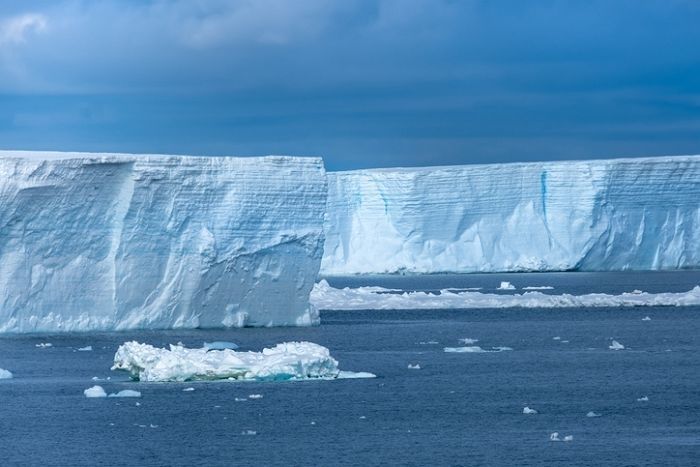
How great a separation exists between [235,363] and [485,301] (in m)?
17.2

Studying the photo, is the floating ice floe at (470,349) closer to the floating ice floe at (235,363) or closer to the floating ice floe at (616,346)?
the floating ice floe at (616,346)

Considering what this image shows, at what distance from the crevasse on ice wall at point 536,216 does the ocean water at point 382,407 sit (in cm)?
1587

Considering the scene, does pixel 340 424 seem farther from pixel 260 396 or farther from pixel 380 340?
pixel 380 340

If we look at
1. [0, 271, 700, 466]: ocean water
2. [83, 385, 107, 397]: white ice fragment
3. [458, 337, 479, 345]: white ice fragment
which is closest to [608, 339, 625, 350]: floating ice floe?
[0, 271, 700, 466]: ocean water

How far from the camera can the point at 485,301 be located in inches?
1304

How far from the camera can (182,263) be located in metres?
22.5

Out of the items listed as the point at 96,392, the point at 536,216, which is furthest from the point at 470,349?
the point at 536,216

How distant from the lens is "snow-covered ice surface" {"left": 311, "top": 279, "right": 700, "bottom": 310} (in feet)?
105

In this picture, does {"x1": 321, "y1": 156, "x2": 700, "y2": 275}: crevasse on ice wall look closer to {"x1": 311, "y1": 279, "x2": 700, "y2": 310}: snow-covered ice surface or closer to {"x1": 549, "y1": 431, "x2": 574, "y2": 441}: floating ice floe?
{"x1": 311, "y1": 279, "x2": 700, "y2": 310}: snow-covered ice surface

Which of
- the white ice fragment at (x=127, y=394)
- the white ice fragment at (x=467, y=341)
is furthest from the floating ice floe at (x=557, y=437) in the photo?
the white ice fragment at (x=467, y=341)

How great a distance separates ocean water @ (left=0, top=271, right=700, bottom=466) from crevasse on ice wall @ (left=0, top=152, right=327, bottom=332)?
1.59 ft

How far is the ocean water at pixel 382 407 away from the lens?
40.8 ft

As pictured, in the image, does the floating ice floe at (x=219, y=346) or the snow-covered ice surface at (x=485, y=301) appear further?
the snow-covered ice surface at (x=485, y=301)

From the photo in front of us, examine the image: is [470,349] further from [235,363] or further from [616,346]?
[235,363]
